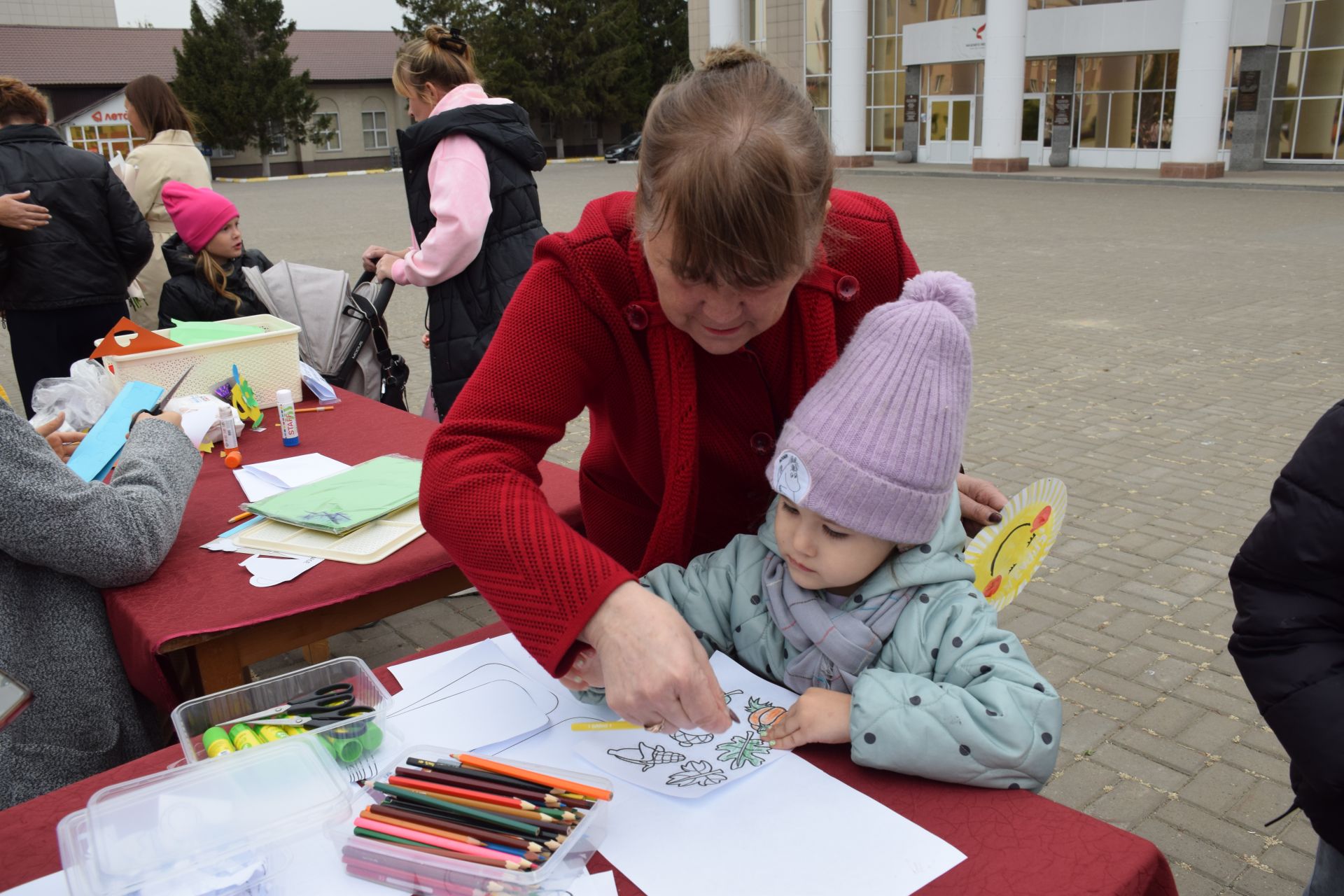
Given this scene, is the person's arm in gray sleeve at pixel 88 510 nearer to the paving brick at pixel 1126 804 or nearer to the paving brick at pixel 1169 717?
the paving brick at pixel 1126 804

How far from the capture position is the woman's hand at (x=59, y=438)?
238 cm

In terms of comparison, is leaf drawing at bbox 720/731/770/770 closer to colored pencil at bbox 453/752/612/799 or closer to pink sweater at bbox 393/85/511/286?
colored pencil at bbox 453/752/612/799

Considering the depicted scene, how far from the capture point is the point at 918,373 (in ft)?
4.30

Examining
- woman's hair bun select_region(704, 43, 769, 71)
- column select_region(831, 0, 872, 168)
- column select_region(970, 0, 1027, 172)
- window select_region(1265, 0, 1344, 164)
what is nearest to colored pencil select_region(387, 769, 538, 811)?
woman's hair bun select_region(704, 43, 769, 71)

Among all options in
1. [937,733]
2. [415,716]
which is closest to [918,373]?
[937,733]

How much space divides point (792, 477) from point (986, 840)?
502mm

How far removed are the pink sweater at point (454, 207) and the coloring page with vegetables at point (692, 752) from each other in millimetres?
2591

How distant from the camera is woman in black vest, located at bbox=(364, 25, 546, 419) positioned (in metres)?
3.62

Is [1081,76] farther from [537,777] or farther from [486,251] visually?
[537,777]

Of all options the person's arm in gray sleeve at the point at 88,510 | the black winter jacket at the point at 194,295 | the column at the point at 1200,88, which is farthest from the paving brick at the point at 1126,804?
the column at the point at 1200,88

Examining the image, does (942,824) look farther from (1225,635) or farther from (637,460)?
(1225,635)

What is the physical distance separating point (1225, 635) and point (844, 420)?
2.62m

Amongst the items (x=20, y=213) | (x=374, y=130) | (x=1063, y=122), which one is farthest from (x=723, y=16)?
(x=20, y=213)

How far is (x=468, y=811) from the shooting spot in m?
1.11
